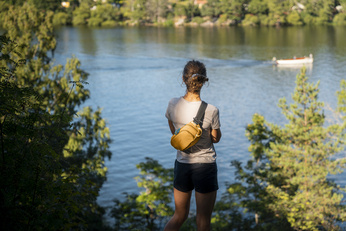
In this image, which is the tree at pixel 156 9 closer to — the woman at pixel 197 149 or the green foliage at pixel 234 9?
the green foliage at pixel 234 9

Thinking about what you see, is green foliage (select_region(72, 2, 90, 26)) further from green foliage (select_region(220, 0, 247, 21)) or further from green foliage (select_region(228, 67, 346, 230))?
green foliage (select_region(228, 67, 346, 230))

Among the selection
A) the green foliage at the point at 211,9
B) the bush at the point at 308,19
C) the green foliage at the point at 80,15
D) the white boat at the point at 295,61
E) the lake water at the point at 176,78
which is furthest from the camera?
the green foliage at the point at 211,9

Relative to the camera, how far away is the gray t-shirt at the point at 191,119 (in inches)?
126

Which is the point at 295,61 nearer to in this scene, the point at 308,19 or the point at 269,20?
the point at 308,19

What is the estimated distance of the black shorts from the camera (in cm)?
328

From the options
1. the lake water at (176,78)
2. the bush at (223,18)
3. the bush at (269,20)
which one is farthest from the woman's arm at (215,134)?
the bush at (223,18)

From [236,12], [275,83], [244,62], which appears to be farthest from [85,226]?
[236,12]

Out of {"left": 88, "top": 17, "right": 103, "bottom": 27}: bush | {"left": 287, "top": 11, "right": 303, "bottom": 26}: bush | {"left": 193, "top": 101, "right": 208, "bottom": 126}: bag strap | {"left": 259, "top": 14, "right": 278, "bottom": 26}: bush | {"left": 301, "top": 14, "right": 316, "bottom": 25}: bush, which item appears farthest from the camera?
{"left": 259, "top": 14, "right": 278, "bottom": 26}: bush

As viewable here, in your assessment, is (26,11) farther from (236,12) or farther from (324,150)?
(236,12)

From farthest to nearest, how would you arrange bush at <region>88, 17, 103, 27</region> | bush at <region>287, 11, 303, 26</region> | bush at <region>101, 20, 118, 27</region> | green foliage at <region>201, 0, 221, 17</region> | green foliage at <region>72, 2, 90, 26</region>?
1. green foliage at <region>201, 0, 221, 17</region>
2. bush at <region>101, 20, 118, 27</region>
3. bush at <region>88, 17, 103, 27</region>
4. bush at <region>287, 11, 303, 26</region>
5. green foliage at <region>72, 2, 90, 26</region>

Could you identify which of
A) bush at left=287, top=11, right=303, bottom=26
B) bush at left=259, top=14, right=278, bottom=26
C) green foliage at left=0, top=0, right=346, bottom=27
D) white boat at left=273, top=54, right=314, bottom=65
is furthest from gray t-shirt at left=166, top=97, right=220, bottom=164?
bush at left=259, top=14, right=278, bottom=26

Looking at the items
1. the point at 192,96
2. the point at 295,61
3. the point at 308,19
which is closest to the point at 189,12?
the point at 308,19

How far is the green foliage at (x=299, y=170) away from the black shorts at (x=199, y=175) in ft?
33.7

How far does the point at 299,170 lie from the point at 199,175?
11.6 m
